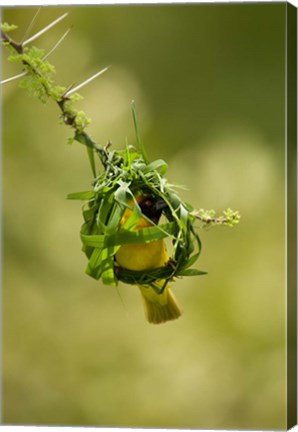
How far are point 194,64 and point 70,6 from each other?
1.56 ft

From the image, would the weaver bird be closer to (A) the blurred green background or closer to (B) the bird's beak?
(B) the bird's beak

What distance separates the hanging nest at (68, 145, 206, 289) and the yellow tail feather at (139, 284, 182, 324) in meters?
0.22

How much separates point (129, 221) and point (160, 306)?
1.46ft

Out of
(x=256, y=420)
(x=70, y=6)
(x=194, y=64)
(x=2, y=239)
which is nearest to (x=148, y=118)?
(x=194, y=64)

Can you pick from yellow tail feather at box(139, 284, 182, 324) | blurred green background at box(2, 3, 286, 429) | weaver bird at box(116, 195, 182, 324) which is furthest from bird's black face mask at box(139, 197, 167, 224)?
blurred green background at box(2, 3, 286, 429)

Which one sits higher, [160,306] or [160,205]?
[160,205]

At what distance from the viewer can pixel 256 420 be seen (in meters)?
3.06

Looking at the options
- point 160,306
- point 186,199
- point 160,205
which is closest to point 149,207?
point 160,205

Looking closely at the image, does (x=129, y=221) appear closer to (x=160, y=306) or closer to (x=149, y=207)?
(x=149, y=207)

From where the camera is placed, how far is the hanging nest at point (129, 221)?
7.89 ft

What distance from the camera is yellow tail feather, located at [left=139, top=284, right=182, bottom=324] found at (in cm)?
273

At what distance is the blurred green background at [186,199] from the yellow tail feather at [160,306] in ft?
1.27

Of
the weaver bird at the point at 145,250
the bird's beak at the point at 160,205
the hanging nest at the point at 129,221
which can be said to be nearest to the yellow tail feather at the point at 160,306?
the weaver bird at the point at 145,250

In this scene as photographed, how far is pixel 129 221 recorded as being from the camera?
241 centimetres
